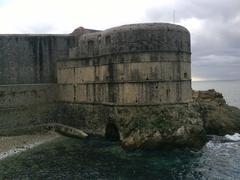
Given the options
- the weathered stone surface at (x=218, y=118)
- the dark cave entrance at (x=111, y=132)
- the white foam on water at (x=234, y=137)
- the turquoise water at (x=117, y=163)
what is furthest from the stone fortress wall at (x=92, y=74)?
the white foam on water at (x=234, y=137)

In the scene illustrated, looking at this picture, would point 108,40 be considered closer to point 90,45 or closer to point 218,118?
point 90,45

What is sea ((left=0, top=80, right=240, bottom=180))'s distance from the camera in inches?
733

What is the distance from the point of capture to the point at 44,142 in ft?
84.5

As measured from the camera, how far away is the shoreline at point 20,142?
921 inches

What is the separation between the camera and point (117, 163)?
2039cm

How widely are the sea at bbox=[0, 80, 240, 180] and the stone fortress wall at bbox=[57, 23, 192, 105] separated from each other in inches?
144

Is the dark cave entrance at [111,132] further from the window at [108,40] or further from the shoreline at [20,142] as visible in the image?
the window at [108,40]

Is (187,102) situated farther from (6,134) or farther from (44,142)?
(6,134)

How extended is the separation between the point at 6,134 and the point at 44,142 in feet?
12.4

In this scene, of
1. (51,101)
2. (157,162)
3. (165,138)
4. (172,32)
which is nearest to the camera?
(157,162)

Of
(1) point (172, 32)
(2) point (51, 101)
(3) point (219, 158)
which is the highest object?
(1) point (172, 32)

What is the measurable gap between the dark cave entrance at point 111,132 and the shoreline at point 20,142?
4.09m

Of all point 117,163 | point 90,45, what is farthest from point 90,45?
point 117,163

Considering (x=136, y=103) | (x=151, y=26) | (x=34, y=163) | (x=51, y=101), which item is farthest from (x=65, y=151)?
(x=151, y=26)
